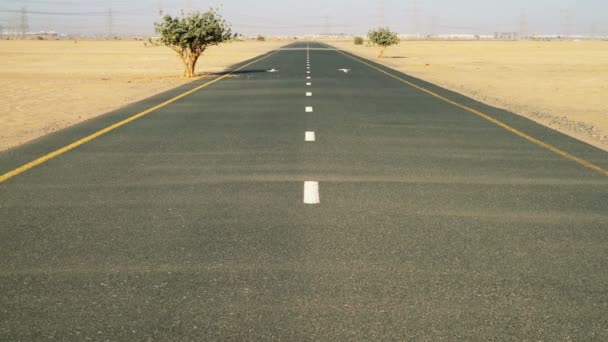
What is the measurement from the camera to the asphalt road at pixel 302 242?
4488mm

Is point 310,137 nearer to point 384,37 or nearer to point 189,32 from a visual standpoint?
point 189,32

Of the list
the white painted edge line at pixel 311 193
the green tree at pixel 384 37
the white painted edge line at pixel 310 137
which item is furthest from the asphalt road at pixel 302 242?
the green tree at pixel 384 37

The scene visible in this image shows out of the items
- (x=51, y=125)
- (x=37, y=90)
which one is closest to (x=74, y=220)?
(x=51, y=125)

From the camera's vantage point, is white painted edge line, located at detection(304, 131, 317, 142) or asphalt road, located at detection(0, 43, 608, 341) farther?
white painted edge line, located at detection(304, 131, 317, 142)

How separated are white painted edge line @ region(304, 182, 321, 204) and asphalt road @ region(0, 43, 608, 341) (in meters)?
0.10

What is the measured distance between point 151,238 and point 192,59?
1317 inches

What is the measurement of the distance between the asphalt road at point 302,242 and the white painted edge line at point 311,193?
10cm

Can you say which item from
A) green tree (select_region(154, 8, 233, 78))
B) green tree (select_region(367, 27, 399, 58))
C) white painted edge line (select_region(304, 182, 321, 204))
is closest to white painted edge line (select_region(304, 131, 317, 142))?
white painted edge line (select_region(304, 182, 321, 204))

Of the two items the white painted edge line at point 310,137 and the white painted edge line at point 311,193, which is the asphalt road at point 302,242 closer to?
the white painted edge line at point 311,193

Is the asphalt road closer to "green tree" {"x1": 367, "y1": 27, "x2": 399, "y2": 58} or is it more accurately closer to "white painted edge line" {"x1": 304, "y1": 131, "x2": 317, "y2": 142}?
"white painted edge line" {"x1": 304, "y1": 131, "x2": 317, "y2": 142}

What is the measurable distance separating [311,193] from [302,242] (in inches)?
86.5

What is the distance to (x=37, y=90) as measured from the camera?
27906 millimetres

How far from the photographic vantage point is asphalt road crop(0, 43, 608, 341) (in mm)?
4488

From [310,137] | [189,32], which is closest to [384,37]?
[189,32]
